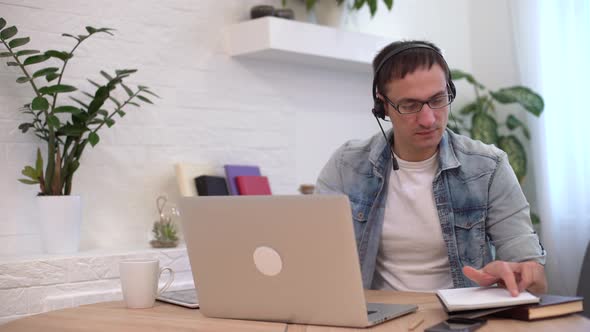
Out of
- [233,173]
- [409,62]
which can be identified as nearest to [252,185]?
[233,173]

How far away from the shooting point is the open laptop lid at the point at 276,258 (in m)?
1.35

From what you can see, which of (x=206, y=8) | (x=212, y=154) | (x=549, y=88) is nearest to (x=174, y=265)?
(x=212, y=154)

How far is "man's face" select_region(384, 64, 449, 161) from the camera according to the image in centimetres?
199

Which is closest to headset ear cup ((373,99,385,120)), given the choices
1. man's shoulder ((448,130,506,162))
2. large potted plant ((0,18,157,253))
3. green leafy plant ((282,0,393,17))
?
man's shoulder ((448,130,506,162))

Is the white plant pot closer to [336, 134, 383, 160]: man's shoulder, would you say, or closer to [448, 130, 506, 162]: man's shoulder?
[336, 134, 383, 160]: man's shoulder

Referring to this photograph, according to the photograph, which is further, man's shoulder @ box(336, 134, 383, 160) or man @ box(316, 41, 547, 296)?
man's shoulder @ box(336, 134, 383, 160)

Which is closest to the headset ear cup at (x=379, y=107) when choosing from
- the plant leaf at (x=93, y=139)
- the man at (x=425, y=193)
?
the man at (x=425, y=193)

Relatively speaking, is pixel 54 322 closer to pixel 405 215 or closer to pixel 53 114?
pixel 405 215

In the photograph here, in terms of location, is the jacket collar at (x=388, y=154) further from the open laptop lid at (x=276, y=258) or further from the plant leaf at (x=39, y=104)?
the plant leaf at (x=39, y=104)

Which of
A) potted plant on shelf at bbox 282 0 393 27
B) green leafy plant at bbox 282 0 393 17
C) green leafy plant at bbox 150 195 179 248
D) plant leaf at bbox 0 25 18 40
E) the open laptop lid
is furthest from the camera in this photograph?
potted plant on shelf at bbox 282 0 393 27

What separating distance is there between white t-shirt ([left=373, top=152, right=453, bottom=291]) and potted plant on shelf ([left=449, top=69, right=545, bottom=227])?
1.62 metres

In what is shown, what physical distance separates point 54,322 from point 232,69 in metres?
1.99

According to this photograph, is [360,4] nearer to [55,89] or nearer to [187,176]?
[187,176]

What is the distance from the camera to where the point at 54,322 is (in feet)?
5.12
